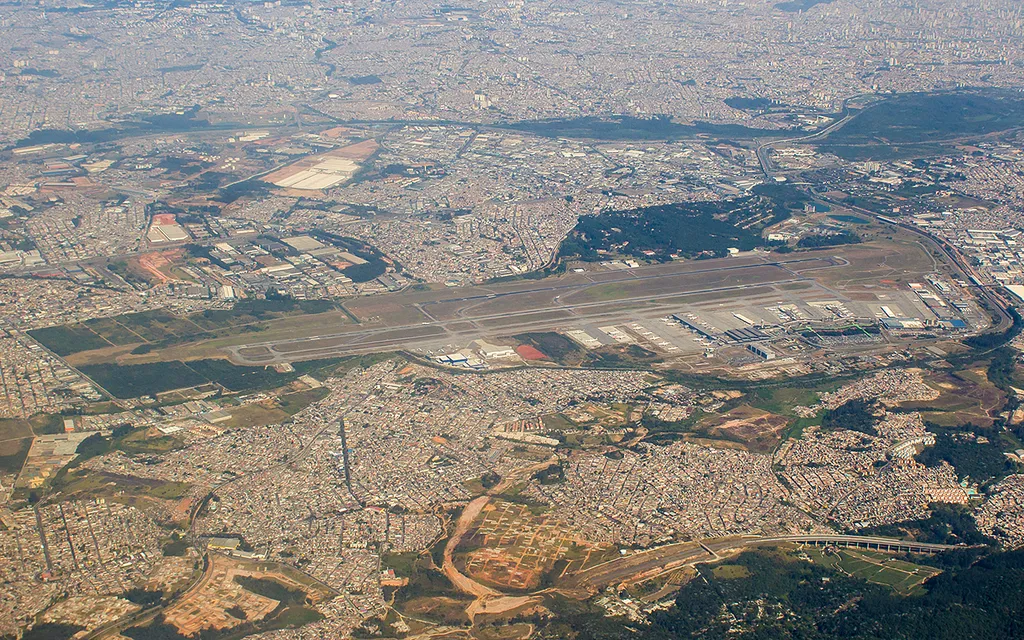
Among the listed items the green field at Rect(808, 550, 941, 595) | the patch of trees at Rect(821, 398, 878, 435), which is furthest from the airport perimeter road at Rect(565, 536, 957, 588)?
the patch of trees at Rect(821, 398, 878, 435)

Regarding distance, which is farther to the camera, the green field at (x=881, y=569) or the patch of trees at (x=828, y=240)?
the patch of trees at (x=828, y=240)

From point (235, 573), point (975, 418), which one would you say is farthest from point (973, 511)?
point (235, 573)

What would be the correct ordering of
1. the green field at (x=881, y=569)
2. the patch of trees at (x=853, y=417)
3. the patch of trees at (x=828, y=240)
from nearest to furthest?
the green field at (x=881, y=569) → the patch of trees at (x=853, y=417) → the patch of trees at (x=828, y=240)

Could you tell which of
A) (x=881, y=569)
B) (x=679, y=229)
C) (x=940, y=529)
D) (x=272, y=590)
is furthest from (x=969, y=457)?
(x=679, y=229)

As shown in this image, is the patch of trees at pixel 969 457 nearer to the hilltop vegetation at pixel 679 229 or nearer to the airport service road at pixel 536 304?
the airport service road at pixel 536 304

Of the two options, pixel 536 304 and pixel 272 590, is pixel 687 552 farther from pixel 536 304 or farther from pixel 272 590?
pixel 536 304

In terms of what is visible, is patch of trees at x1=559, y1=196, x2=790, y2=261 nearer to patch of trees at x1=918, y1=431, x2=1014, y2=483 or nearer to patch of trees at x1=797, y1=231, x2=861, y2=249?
patch of trees at x1=797, y1=231, x2=861, y2=249

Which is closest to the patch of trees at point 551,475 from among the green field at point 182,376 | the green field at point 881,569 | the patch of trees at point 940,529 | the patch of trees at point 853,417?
the green field at point 881,569

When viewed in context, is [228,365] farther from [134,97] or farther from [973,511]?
[134,97]
